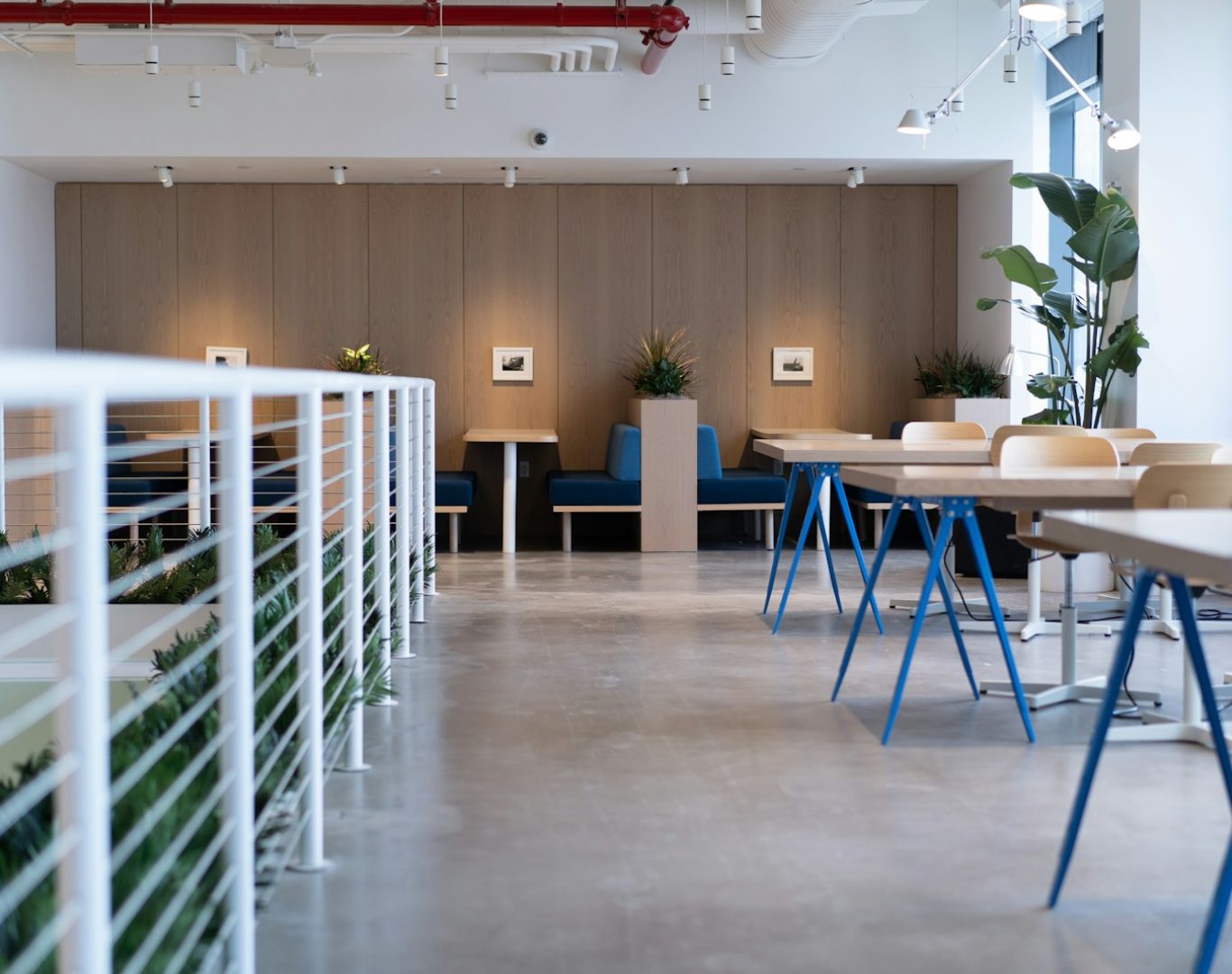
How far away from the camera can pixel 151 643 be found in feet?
16.2

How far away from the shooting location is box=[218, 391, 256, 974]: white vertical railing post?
2021 millimetres

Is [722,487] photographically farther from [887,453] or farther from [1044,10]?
[1044,10]

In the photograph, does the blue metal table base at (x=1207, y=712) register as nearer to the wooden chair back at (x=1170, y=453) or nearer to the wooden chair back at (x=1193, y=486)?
the wooden chair back at (x=1193, y=486)

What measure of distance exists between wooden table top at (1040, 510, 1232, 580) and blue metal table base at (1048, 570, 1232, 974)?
0.10 meters

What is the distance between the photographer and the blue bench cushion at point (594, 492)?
9.78 m

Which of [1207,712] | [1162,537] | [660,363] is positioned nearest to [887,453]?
[1207,712]

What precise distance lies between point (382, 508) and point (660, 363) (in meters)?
5.87

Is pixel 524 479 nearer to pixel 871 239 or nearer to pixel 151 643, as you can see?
pixel 871 239

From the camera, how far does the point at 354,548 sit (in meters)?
3.42

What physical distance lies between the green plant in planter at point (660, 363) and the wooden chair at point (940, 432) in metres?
3.24

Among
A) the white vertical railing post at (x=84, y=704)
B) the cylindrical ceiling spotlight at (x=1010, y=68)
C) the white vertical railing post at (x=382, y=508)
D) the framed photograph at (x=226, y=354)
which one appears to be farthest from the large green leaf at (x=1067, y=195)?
the white vertical railing post at (x=84, y=704)

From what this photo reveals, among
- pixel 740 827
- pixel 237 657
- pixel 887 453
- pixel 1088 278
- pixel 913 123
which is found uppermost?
pixel 913 123

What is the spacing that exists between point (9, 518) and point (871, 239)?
22.1 feet

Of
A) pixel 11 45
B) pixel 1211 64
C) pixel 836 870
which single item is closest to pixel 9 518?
pixel 11 45
